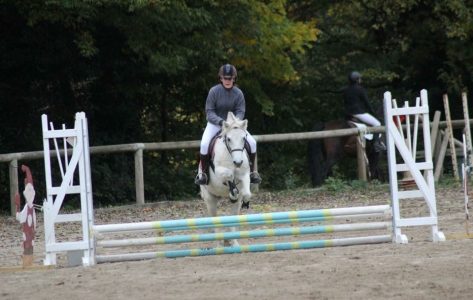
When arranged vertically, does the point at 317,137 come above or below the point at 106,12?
below

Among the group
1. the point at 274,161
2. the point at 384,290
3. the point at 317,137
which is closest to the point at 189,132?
the point at 274,161

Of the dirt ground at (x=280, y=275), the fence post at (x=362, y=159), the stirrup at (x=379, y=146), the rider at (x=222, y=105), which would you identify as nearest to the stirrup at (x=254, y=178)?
the rider at (x=222, y=105)

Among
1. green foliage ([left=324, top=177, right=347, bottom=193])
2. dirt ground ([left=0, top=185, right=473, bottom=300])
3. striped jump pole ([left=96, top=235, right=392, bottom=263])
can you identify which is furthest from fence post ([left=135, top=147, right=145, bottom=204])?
striped jump pole ([left=96, top=235, right=392, bottom=263])

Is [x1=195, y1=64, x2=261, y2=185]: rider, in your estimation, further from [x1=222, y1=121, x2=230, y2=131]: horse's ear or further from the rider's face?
[x1=222, y1=121, x2=230, y2=131]: horse's ear

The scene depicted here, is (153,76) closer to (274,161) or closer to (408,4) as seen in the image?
(274,161)

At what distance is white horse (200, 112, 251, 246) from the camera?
1322 cm

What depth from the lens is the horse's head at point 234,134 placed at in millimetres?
13180

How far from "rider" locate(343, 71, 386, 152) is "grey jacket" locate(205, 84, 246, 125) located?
9.00 metres

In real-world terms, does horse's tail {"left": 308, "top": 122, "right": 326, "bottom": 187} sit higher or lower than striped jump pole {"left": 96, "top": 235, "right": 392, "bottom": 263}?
higher

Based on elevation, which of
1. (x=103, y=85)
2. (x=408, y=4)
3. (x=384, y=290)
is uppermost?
(x=408, y=4)

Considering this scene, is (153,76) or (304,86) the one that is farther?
(304,86)

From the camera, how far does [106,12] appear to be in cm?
2152

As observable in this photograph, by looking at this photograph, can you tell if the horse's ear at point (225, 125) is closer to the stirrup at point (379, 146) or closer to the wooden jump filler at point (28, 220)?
the wooden jump filler at point (28, 220)

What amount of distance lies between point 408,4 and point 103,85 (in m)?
7.81
